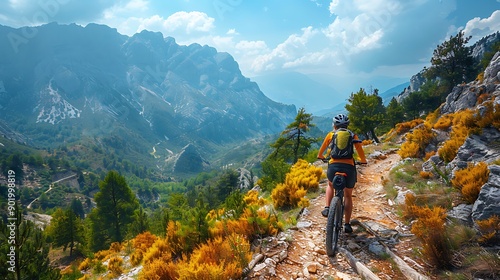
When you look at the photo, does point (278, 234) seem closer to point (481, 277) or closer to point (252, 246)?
point (252, 246)

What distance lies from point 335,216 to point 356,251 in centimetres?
97

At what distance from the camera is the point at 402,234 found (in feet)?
20.8

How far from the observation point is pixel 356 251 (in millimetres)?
5699

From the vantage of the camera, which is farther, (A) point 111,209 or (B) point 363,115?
(B) point 363,115

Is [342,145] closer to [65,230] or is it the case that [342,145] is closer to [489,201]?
[489,201]

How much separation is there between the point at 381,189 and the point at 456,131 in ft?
13.8

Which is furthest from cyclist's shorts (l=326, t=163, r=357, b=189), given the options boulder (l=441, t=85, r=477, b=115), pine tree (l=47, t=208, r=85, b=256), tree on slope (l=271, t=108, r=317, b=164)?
pine tree (l=47, t=208, r=85, b=256)

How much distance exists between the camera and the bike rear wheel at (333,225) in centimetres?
542

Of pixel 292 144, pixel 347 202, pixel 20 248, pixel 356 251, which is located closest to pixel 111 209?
pixel 292 144

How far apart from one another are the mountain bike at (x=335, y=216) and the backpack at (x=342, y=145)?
0.46 meters

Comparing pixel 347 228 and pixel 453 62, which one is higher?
pixel 453 62

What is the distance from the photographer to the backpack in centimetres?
589

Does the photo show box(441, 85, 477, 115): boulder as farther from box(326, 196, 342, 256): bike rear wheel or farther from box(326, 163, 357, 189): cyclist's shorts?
box(326, 196, 342, 256): bike rear wheel

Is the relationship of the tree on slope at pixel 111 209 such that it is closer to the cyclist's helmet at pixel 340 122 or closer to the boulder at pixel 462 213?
the cyclist's helmet at pixel 340 122
